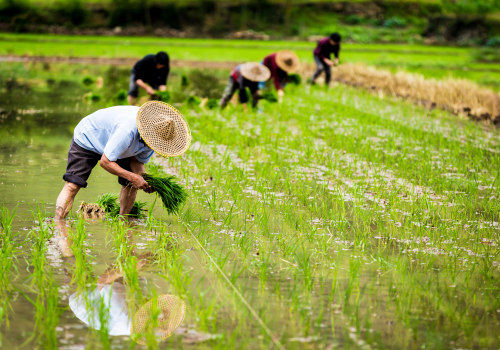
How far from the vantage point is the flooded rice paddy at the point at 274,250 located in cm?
296

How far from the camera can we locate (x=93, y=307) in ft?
9.82

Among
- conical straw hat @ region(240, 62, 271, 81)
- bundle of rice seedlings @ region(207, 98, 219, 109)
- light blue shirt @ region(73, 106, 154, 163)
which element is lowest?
bundle of rice seedlings @ region(207, 98, 219, 109)

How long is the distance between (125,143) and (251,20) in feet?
148

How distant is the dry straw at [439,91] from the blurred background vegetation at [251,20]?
2662cm

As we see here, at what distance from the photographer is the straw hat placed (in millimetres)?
4113

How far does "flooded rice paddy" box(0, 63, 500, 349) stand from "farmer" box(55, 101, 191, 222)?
0.30 metres

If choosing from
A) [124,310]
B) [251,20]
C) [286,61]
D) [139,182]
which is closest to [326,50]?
[286,61]

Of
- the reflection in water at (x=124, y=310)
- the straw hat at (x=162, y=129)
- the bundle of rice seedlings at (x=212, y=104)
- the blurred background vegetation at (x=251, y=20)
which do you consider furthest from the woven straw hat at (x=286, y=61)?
the blurred background vegetation at (x=251, y=20)

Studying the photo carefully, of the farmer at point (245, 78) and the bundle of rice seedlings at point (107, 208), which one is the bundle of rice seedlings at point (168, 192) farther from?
the farmer at point (245, 78)

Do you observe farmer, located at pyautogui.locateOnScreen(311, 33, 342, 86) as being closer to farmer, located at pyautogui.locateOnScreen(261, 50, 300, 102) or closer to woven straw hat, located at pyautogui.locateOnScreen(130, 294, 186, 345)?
farmer, located at pyautogui.locateOnScreen(261, 50, 300, 102)

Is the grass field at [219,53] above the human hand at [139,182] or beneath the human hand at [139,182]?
beneath

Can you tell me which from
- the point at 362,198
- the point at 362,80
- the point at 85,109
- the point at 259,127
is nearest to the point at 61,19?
the point at 362,80

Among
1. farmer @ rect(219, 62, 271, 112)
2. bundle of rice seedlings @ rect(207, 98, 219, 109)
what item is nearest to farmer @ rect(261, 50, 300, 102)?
farmer @ rect(219, 62, 271, 112)

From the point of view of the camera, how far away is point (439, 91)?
12719 mm
